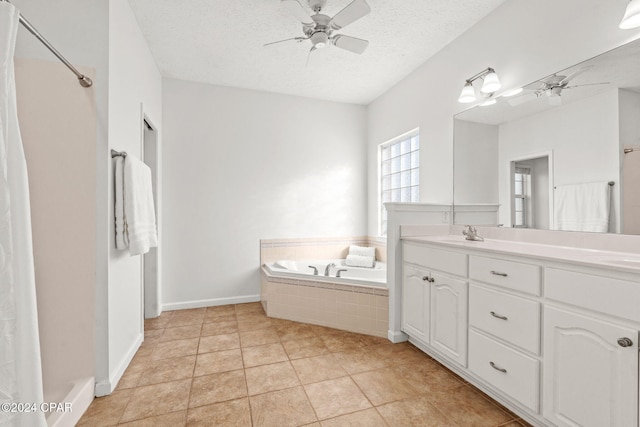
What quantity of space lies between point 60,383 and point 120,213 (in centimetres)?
103

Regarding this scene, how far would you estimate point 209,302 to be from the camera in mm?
3447

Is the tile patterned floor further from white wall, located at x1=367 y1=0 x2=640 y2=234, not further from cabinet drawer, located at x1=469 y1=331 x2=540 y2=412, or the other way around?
white wall, located at x1=367 y1=0 x2=640 y2=234

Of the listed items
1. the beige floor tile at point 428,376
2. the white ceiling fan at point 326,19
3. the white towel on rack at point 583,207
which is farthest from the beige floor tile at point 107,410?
the white towel on rack at point 583,207

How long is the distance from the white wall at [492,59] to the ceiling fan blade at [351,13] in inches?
43.3

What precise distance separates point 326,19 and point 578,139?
5.98 feet

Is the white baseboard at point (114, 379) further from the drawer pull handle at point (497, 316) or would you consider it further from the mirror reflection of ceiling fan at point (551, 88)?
the mirror reflection of ceiling fan at point (551, 88)

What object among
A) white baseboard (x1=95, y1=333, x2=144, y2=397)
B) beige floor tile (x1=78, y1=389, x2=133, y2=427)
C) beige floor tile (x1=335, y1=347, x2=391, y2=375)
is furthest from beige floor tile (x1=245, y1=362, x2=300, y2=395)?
white baseboard (x1=95, y1=333, x2=144, y2=397)

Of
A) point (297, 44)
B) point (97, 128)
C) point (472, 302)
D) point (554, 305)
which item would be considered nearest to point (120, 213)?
point (97, 128)

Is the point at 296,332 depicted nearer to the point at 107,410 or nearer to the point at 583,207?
the point at 107,410

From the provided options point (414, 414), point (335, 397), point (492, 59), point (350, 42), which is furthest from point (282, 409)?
point (492, 59)

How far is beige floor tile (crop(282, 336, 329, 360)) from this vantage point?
7.45ft

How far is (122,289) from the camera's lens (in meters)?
2.04

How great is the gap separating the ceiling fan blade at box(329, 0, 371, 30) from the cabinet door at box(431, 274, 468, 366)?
1.85m

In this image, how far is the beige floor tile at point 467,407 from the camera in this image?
1.53 meters
